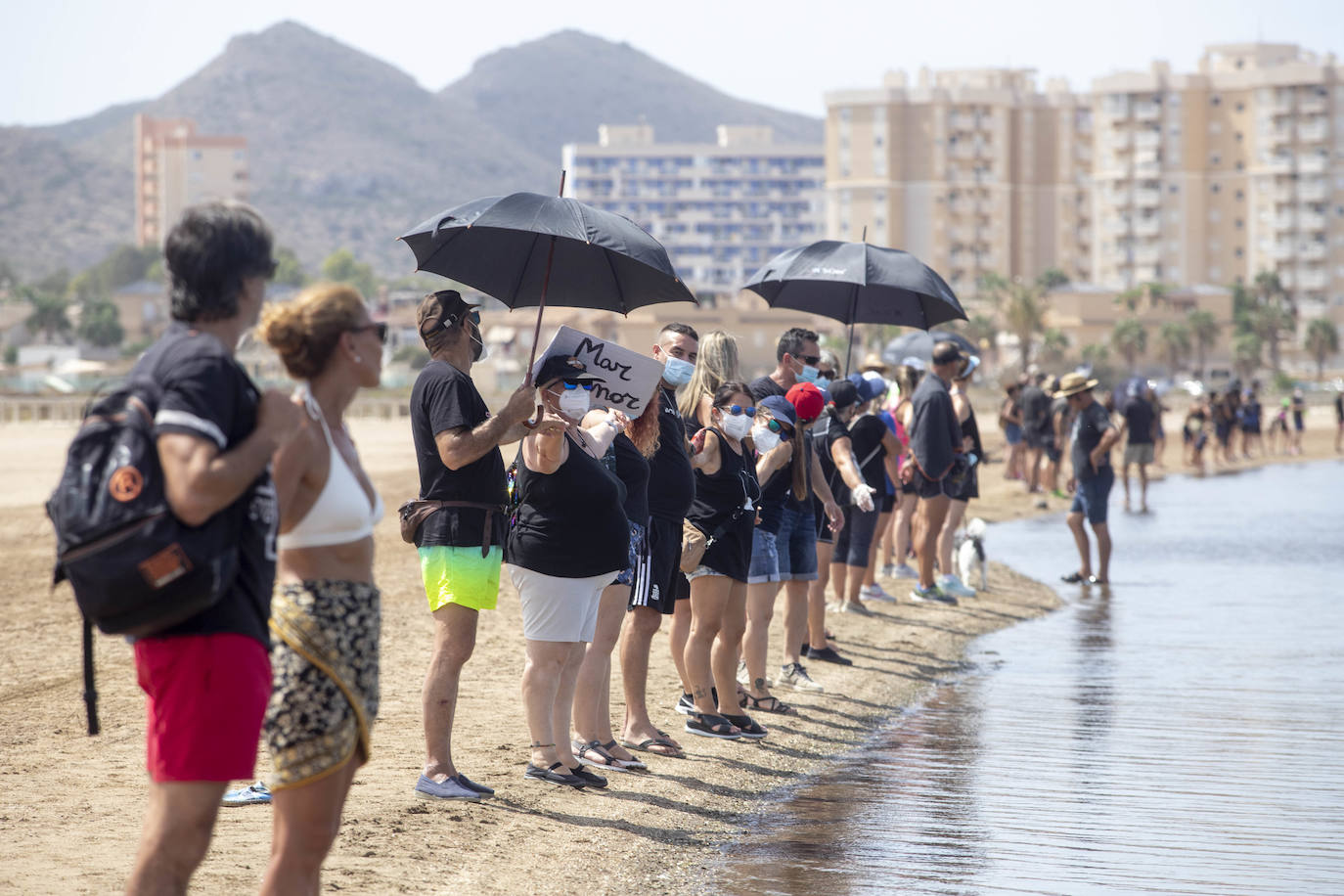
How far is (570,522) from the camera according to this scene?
20.0 ft

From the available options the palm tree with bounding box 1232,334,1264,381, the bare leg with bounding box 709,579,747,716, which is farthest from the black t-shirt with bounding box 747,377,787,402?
the palm tree with bounding box 1232,334,1264,381

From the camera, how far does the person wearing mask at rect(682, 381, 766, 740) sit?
7.38 meters

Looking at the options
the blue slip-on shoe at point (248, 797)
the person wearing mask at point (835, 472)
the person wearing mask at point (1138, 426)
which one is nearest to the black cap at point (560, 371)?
the blue slip-on shoe at point (248, 797)

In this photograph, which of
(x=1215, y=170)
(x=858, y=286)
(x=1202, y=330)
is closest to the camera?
(x=858, y=286)

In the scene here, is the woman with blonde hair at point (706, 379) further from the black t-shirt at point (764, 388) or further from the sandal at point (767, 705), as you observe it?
the sandal at point (767, 705)

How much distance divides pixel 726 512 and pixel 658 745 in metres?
1.13

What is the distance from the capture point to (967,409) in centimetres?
1370

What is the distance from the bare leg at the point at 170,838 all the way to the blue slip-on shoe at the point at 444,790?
9.06 ft

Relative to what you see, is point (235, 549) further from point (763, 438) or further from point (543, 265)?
point (763, 438)

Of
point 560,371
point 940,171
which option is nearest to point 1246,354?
point 940,171

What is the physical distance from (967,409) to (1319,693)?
475cm

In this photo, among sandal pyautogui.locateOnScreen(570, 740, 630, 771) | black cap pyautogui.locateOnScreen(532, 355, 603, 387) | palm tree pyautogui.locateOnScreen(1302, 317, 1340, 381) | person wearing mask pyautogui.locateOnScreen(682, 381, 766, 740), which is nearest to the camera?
black cap pyautogui.locateOnScreen(532, 355, 603, 387)

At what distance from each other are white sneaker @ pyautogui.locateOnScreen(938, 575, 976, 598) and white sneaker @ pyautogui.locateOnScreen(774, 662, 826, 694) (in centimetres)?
421

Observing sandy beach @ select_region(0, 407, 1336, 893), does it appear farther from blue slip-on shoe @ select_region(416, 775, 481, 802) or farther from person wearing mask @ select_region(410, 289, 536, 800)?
person wearing mask @ select_region(410, 289, 536, 800)
